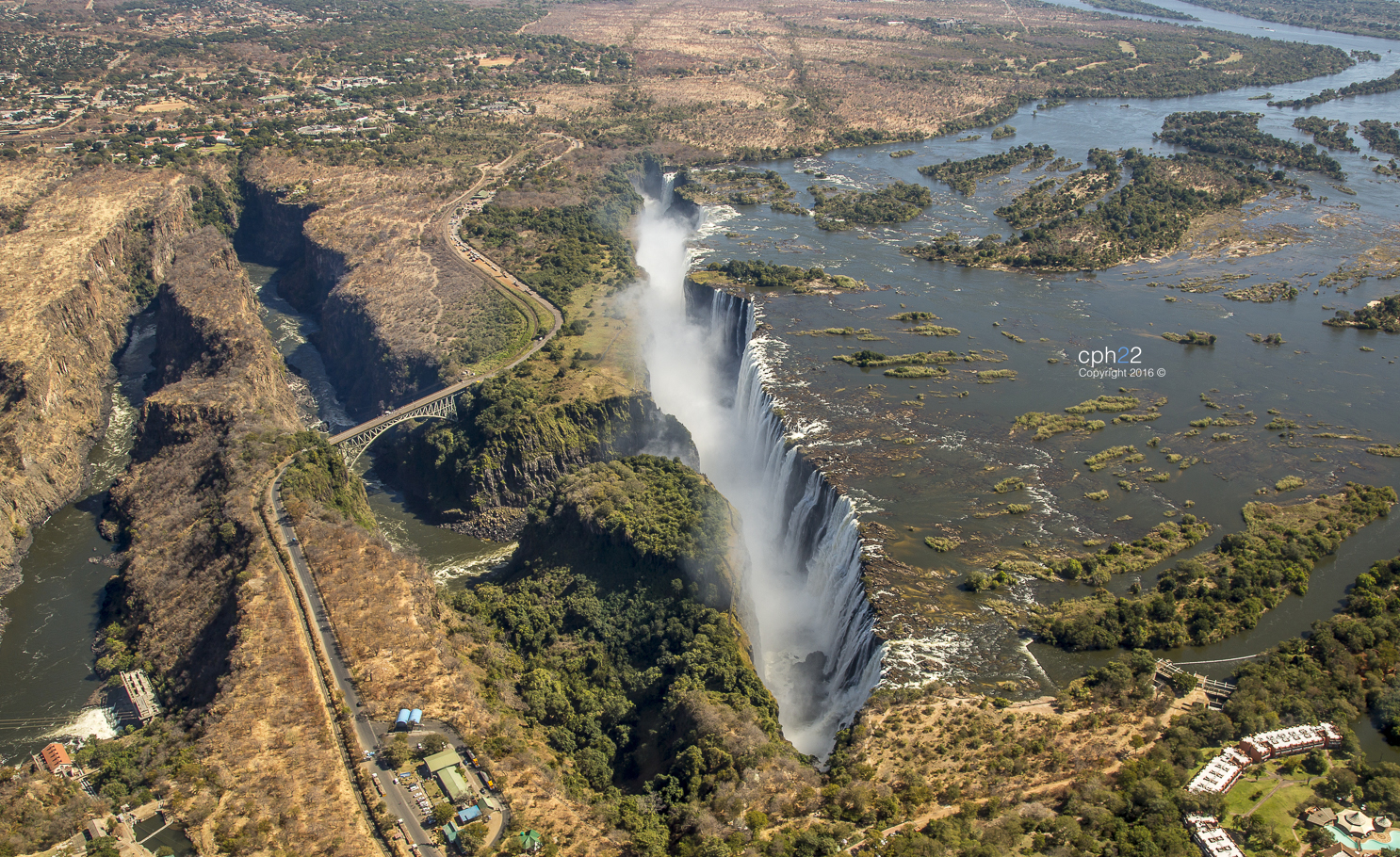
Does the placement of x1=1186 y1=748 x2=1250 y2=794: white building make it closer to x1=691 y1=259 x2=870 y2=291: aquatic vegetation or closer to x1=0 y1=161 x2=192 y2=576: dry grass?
x1=691 y1=259 x2=870 y2=291: aquatic vegetation

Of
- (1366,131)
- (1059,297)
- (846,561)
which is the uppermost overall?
(1366,131)

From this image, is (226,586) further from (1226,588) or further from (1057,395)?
(1057,395)

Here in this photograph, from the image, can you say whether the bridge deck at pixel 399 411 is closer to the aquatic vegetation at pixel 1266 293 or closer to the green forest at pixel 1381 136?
the aquatic vegetation at pixel 1266 293

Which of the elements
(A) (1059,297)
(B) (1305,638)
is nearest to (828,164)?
(A) (1059,297)

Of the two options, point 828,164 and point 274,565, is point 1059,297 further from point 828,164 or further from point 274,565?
point 274,565

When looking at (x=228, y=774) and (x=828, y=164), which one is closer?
(x=228, y=774)

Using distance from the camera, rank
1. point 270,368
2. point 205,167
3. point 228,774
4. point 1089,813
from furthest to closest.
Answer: point 205,167, point 270,368, point 228,774, point 1089,813
